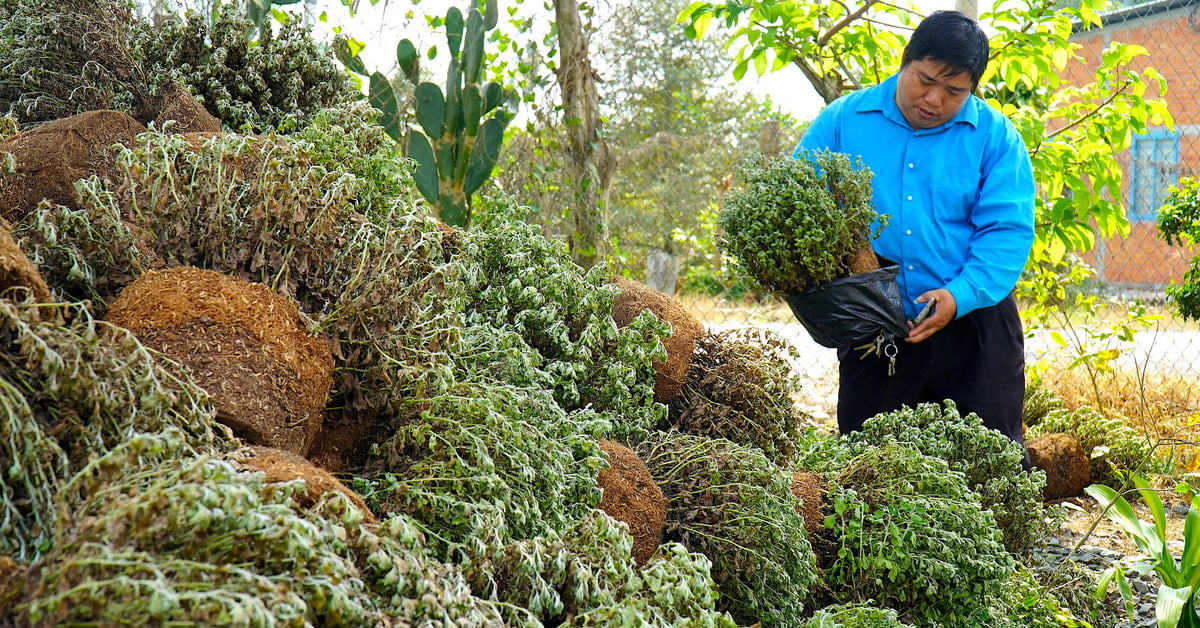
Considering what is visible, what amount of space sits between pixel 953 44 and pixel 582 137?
9.53 feet

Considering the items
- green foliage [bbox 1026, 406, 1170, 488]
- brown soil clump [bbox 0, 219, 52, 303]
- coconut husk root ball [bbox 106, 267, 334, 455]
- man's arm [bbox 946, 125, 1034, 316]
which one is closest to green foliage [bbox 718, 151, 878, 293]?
man's arm [bbox 946, 125, 1034, 316]

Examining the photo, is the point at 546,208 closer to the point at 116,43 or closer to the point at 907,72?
the point at 907,72

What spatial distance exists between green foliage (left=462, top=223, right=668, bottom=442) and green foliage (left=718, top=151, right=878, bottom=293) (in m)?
0.56

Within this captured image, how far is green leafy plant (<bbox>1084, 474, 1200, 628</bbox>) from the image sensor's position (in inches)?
101

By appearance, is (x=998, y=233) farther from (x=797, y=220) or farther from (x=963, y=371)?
(x=797, y=220)

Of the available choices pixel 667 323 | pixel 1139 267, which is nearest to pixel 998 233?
pixel 667 323

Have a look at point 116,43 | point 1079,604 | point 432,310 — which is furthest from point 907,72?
point 116,43

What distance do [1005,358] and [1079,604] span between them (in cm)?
89

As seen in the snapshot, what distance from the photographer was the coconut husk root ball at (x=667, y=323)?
9.44 feet

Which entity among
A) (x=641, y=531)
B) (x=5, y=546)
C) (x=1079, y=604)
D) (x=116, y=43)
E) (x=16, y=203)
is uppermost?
(x=116, y=43)

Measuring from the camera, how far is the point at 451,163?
529 centimetres

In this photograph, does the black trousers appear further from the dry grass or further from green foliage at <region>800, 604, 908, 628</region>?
the dry grass

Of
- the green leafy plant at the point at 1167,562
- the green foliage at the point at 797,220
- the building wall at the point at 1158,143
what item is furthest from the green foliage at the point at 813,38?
the building wall at the point at 1158,143

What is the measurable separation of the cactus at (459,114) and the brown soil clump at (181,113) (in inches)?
94.0
